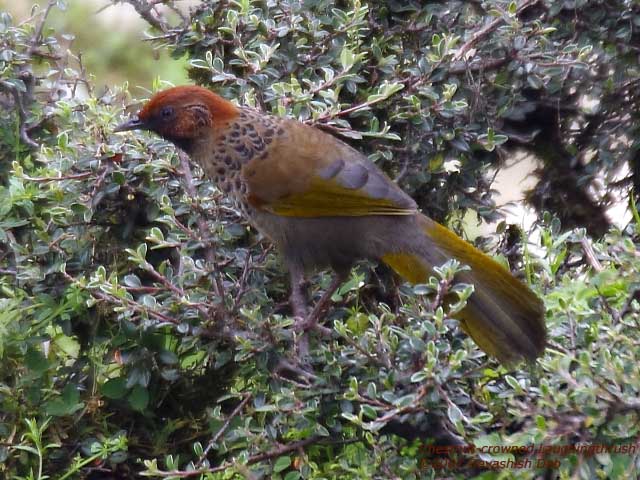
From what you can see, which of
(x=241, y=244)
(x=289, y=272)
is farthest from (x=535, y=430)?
(x=241, y=244)

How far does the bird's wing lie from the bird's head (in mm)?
238

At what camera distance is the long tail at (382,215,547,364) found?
3330 millimetres

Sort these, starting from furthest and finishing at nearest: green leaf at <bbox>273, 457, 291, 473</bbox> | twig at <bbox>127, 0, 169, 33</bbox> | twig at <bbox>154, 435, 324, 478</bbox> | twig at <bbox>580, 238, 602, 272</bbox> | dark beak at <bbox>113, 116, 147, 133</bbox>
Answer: twig at <bbox>127, 0, 169, 33</bbox>, dark beak at <bbox>113, 116, 147, 133</bbox>, twig at <bbox>580, 238, 602, 272</bbox>, green leaf at <bbox>273, 457, 291, 473</bbox>, twig at <bbox>154, 435, 324, 478</bbox>

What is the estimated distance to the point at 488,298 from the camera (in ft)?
11.7

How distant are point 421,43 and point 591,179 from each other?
3.15 ft

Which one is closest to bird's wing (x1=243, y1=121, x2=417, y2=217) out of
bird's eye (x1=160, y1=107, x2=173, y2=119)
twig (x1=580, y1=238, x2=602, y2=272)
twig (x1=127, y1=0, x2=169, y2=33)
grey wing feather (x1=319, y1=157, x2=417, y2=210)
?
Result: grey wing feather (x1=319, y1=157, x2=417, y2=210)

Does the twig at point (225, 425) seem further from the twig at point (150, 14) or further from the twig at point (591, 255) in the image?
the twig at point (150, 14)

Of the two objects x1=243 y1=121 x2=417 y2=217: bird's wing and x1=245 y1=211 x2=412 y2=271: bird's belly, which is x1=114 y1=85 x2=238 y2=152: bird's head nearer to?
x1=243 y1=121 x2=417 y2=217: bird's wing

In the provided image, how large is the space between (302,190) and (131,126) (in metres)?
0.72

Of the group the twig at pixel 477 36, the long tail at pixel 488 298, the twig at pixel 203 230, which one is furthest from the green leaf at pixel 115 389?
the twig at pixel 477 36

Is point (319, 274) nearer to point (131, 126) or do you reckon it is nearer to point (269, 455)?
point (131, 126)

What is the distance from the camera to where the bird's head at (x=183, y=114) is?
409 centimetres

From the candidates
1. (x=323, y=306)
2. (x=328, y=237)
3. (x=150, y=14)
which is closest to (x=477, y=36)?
(x=328, y=237)

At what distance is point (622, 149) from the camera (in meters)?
4.48
